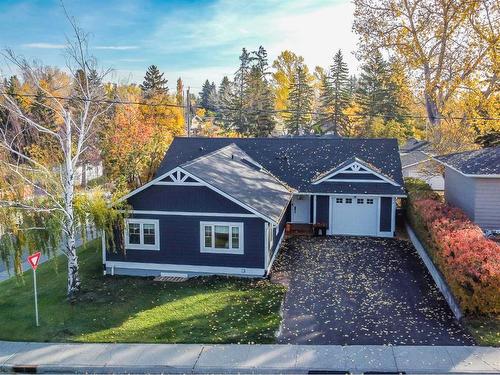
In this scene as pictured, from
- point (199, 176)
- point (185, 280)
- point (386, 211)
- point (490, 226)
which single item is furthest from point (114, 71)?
point (490, 226)

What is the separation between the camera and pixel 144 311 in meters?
14.3

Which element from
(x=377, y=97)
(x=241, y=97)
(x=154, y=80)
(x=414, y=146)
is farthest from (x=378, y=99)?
(x=154, y=80)

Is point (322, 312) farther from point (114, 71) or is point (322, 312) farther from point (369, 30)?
point (369, 30)

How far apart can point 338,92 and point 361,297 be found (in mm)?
45193

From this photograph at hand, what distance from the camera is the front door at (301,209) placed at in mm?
24719

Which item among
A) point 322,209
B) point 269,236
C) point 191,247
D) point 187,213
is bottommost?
point 191,247

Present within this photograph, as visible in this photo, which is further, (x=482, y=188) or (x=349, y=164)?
(x=349, y=164)

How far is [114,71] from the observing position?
15.2 meters

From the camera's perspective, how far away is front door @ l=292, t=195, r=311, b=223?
2472cm

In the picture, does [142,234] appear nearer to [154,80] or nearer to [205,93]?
[154,80]

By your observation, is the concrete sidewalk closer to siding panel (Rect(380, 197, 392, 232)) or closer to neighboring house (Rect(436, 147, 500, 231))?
neighboring house (Rect(436, 147, 500, 231))

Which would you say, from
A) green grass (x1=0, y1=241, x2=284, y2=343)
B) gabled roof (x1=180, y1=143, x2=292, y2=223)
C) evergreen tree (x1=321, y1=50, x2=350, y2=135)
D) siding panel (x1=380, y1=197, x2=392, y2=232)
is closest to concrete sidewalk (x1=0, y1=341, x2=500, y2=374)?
green grass (x1=0, y1=241, x2=284, y2=343)

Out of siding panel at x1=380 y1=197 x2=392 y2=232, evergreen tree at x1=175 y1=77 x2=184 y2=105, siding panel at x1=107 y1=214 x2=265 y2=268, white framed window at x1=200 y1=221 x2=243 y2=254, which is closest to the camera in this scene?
siding panel at x1=107 y1=214 x2=265 y2=268

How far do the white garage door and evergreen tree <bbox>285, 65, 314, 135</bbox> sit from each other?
34.9 metres
